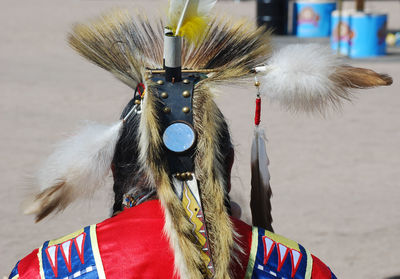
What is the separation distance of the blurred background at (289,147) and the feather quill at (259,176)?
13 cm

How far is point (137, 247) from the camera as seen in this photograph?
1.36m

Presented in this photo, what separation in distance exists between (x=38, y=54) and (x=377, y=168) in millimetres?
5902

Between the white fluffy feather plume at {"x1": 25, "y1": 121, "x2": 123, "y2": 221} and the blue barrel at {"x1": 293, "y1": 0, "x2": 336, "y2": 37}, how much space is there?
404 inches

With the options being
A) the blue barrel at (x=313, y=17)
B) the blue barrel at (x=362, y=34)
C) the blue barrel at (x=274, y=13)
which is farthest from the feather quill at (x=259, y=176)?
the blue barrel at (x=274, y=13)

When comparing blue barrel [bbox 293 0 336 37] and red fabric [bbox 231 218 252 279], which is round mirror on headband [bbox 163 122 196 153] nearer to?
red fabric [bbox 231 218 252 279]

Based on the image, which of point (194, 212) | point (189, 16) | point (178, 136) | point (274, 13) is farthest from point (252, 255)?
point (274, 13)

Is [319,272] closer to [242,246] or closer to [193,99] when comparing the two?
[242,246]

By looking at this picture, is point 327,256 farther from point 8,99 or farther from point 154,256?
point 8,99

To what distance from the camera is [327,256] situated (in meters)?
3.33

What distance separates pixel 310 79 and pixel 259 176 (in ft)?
0.94

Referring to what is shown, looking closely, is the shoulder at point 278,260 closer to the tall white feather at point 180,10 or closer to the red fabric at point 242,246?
the red fabric at point 242,246

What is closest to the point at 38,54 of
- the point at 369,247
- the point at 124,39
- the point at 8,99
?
the point at 8,99

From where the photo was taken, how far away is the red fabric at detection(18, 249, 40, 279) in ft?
4.59

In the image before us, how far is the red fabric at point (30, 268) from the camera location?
4.59ft
